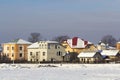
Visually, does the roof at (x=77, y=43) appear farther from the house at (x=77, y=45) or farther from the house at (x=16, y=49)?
the house at (x=16, y=49)

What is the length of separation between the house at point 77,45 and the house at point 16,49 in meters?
12.5

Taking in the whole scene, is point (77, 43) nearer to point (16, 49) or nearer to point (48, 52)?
point (16, 49)

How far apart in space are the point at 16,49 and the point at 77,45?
19267 mm

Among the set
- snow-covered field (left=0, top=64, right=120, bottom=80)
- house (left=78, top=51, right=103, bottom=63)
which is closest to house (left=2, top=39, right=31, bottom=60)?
house (left=78, top=51, right=103, bottom=63)

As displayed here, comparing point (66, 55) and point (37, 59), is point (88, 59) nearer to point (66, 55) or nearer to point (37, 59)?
point (66, 55)

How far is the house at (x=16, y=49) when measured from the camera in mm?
119250

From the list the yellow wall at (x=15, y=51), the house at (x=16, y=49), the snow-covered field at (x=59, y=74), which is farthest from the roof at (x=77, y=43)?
the snow-covered field at (x=59, y=74)

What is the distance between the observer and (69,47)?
417ft

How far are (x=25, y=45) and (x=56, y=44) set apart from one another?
14.9 metres

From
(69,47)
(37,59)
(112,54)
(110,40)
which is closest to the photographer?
(37,59)

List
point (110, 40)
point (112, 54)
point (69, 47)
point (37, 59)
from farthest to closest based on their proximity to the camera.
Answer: point (110, 40) < point (69, 47) < point (112, 54) < point (37, 59)

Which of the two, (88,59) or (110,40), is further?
(110,40)

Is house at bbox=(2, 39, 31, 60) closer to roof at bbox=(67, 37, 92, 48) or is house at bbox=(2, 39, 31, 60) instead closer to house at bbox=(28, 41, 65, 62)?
house at bbox=(28, 41, 65, 62)

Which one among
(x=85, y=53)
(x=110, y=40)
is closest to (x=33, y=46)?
(x=85, y=53)
